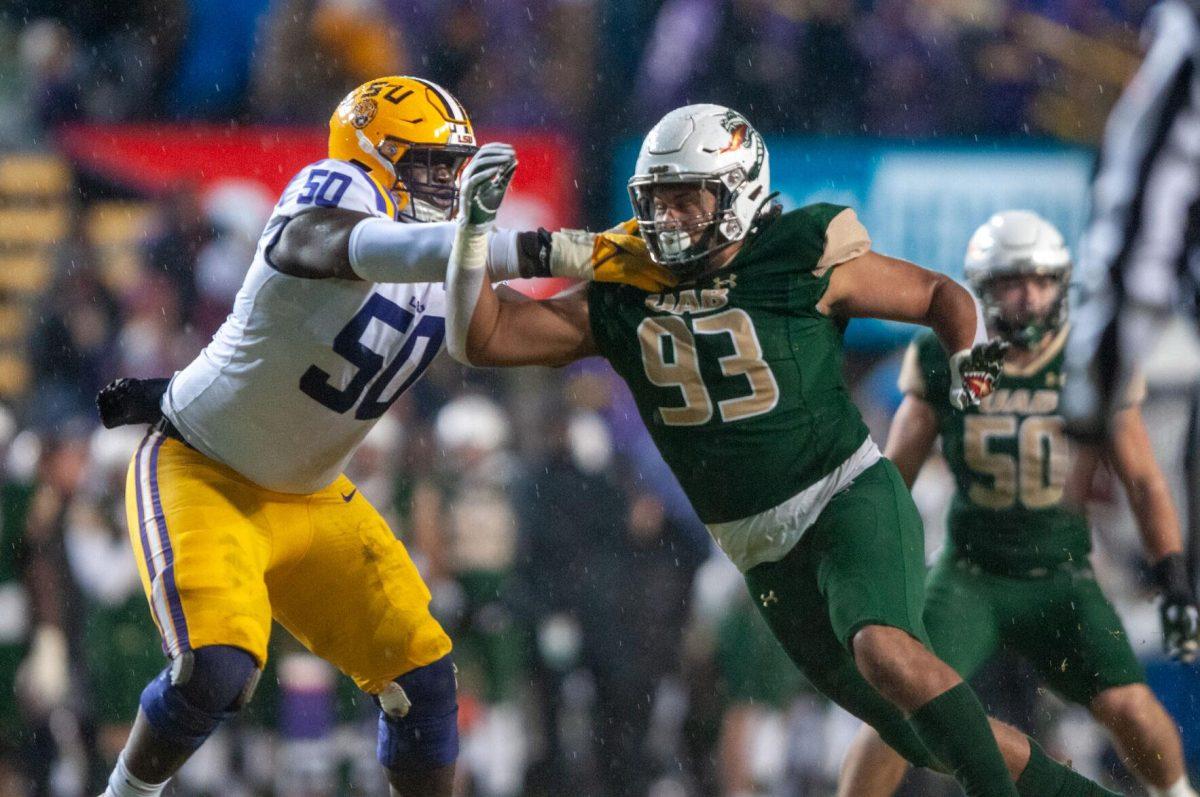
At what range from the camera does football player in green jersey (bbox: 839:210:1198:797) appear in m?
4.67

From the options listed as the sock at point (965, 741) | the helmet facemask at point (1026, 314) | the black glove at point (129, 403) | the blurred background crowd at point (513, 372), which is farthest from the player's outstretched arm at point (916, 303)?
the blurred background crowd at point (513, 372)

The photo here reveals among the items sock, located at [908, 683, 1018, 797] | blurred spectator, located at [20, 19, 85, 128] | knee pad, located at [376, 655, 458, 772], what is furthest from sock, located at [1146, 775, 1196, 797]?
blurred spectator, located at [20, 19, 85, 128]

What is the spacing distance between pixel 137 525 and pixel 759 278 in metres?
1.45

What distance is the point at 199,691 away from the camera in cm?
370

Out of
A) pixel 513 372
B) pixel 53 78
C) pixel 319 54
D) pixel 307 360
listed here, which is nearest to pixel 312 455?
pixel 307 360

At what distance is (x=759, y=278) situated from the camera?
3906 mm

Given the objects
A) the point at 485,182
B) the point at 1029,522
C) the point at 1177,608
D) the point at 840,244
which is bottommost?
the point at 1177,608

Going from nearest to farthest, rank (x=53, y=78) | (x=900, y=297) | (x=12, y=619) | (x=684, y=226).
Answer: (x=684, y=226), (x=900, y=297), (x=12, y=619), (x=53, y=78)

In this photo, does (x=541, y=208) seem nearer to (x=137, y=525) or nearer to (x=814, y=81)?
(x=814, y=81)

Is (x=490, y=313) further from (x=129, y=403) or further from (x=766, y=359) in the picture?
(x=129, y=403)

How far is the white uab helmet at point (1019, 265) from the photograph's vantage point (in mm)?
4969

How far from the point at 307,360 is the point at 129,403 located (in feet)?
1.80

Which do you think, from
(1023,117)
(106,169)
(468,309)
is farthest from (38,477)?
(1023,117)

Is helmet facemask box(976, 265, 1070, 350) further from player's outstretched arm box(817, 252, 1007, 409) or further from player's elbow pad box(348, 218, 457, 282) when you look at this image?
player's elbow pad box(348, 218, 457, 282)
